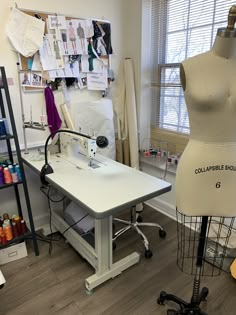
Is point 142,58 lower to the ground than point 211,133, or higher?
higher

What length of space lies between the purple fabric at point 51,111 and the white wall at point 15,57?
7 centimetres

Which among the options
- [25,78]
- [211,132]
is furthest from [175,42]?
[211,132]

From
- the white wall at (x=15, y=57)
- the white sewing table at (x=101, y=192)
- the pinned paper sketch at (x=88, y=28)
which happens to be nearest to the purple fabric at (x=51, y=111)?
the white wall at (x=15, y=57)

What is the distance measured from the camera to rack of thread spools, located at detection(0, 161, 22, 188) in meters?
1.90

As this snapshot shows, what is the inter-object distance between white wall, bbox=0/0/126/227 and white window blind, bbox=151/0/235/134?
1.31 feet

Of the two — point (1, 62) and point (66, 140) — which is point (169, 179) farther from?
point (1, 62)

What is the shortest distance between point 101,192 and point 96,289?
0.79 metres

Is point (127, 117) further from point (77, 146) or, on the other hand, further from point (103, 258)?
point (103, 258)

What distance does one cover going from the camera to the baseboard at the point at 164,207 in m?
2.75

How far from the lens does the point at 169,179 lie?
271 cm

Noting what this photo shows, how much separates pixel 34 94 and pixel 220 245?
7.03 feet

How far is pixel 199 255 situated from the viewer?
1.44 m

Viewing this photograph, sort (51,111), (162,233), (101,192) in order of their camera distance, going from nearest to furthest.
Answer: (101,192), (51,111), (162,233)

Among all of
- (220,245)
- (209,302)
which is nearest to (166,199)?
(220,245)
